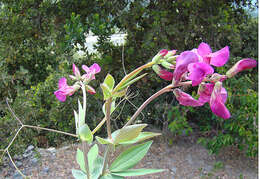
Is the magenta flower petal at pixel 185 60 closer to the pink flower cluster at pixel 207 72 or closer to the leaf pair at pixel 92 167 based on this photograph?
the pink flower cluster at pixel 207 72

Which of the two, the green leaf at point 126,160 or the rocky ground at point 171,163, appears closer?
the green leaf at point 126,160

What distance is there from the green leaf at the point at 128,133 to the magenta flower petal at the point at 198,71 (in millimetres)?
208

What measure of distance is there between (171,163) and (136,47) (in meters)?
1.04

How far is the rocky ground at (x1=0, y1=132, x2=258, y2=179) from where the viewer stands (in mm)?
2305

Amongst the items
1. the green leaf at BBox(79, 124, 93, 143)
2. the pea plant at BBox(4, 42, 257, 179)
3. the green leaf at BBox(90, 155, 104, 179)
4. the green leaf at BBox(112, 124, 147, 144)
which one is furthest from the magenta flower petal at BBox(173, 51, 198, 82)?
the green leaf at BBox(90, 155, 104, 179)

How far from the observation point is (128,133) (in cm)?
85

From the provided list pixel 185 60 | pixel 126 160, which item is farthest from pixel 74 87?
pixel 185 60

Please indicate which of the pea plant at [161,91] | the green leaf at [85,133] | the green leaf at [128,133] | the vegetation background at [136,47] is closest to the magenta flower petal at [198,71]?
the pea plant at [161,91]

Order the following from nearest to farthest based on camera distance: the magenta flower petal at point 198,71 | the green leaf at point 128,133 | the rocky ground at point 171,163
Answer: the magenta flower petal at point 198,71
the green leaf at point 128,133
the rocky ground at point 171,163

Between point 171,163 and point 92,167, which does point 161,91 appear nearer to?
point 92,167

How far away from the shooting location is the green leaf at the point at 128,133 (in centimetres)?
83

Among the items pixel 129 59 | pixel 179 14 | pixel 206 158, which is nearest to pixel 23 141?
pixel 129 59

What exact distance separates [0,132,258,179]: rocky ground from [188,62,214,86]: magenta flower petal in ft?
5.50

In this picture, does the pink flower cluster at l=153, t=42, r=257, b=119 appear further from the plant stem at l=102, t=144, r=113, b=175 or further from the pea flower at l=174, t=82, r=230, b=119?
the plant stem at l=102, t=144, r=113, b=175
